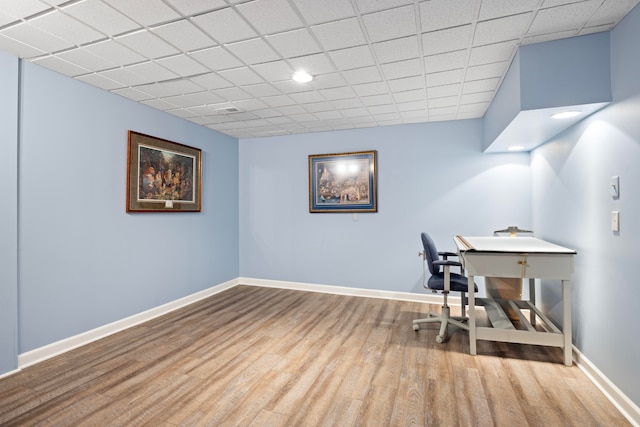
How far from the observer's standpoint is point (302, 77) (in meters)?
2.85

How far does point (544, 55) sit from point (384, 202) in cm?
261

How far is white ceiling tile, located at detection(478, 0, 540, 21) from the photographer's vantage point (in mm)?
1815

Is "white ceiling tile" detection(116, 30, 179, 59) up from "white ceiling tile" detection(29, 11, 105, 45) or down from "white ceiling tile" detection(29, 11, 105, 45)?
up

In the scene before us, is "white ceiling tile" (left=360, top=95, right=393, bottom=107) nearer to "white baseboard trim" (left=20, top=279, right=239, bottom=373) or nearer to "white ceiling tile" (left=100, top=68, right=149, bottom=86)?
"white ceiling tile" (left=100, top=68, right=149, bottom=86)

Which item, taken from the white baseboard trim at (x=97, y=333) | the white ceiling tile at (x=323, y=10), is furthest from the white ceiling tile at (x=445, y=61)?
the white baseboard trim at (x=97, y=333)

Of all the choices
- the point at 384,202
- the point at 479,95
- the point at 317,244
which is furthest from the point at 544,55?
the point at 317,244

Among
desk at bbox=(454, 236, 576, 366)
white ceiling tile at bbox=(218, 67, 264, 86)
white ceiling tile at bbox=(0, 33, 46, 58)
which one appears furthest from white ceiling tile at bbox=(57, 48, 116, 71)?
desk at bbox=(454, 236, 576, 366)

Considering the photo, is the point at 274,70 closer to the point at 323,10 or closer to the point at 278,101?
the point at 278,101

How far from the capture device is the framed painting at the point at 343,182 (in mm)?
4586

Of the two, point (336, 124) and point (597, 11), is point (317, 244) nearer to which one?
point (336, 124)

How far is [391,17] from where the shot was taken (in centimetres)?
197

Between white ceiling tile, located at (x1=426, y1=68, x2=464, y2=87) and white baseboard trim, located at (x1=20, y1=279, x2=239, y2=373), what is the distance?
403cm

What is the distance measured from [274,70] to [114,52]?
128 centimetres

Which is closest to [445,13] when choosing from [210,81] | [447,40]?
[447,40]
